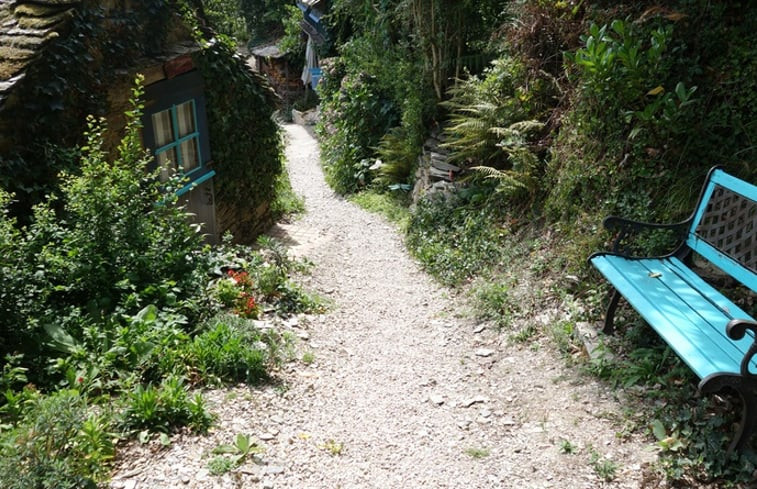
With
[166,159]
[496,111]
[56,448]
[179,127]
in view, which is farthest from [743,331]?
[179,127]

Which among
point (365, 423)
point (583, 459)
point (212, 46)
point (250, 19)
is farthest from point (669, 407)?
point (250, 19)

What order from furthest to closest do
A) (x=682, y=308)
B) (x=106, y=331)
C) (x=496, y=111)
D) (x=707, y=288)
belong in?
(x=496, y=111), (x=106, y=331), (x=707, y=288), (x=682, y=308)

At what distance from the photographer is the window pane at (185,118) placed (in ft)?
A: 24.9

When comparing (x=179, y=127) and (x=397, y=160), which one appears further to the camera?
(x=397, y=160)

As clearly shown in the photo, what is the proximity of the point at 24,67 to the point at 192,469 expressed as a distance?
12.9ft

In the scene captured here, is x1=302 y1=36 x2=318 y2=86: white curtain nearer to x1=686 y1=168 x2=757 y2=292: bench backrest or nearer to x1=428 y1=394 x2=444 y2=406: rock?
x1=428 y1=394 x2=444 y2=406: rock

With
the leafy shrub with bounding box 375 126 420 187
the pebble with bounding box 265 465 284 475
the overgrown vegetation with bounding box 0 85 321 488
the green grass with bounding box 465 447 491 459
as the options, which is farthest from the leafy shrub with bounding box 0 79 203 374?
the leafy shrub with bounding box 375 126 420 187

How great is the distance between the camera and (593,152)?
568 centimetres

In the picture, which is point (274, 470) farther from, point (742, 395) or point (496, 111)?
point (496, 111)

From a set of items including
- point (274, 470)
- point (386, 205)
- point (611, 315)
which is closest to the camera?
point (274, 470)

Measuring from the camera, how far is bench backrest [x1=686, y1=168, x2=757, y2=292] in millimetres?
3581

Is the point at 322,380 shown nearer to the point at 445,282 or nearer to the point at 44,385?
the point at 44,385

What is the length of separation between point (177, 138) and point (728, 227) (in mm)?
6370

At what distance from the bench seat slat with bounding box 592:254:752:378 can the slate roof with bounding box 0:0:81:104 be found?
515 centimetres
